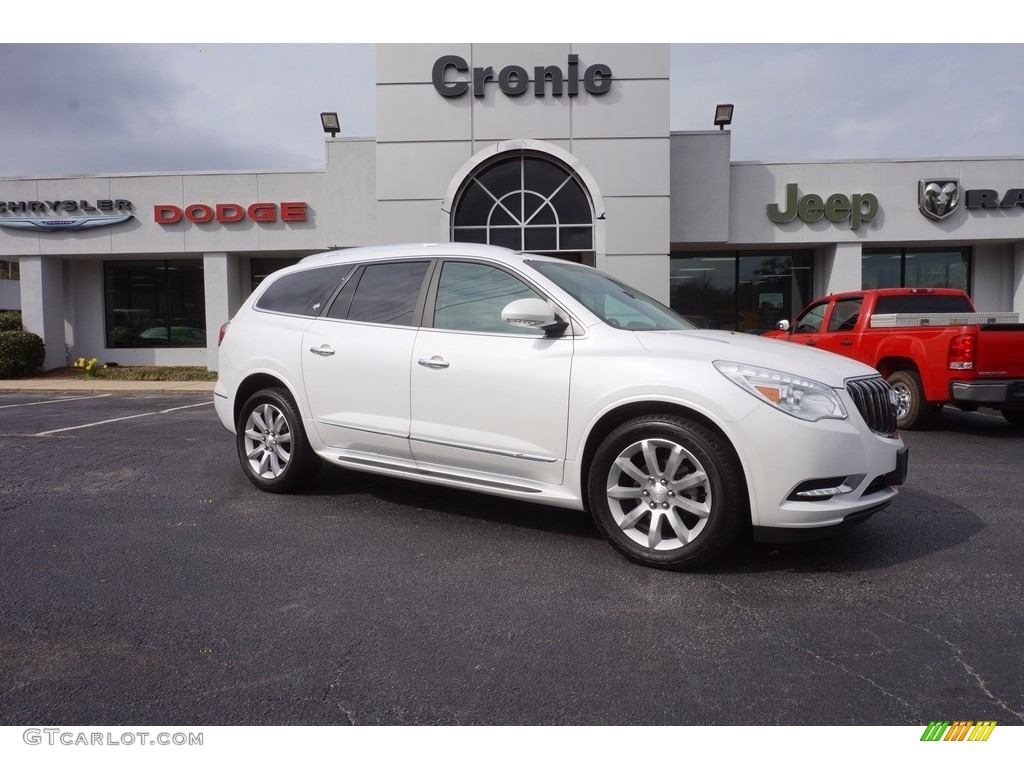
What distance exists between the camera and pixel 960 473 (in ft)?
20.3

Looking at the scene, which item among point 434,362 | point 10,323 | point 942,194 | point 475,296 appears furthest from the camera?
point 10,323

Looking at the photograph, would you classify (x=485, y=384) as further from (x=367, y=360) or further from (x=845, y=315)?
(x=845, y=315)

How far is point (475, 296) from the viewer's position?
180 inches

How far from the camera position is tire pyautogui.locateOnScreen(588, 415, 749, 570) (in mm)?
3566

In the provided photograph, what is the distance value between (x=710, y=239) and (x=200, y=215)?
13.0 m

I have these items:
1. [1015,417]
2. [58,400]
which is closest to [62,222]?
[58,400]

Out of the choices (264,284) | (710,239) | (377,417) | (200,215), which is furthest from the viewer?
(200,215)

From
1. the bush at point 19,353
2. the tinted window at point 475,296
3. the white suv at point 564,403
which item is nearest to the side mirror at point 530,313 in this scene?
the white suv at point 564,403

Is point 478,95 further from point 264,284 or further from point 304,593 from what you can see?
point 304,593

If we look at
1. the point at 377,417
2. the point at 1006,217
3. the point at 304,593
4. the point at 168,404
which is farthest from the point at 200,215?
the point at 1006,217

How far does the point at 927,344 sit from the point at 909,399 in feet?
2.52

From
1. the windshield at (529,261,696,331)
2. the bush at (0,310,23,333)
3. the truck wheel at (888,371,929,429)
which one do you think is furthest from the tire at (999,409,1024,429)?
the bush at (0,310,23,333)

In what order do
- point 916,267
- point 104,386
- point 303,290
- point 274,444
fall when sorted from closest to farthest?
1. point 274,444
2. point 303,290
3. point 104,386
4. point 916,267

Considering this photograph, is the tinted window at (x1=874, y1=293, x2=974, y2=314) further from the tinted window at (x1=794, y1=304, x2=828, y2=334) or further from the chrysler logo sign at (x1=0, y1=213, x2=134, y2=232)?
the chrysler logo sign at (x1=0, y1=213, x2=134, y2=232)
